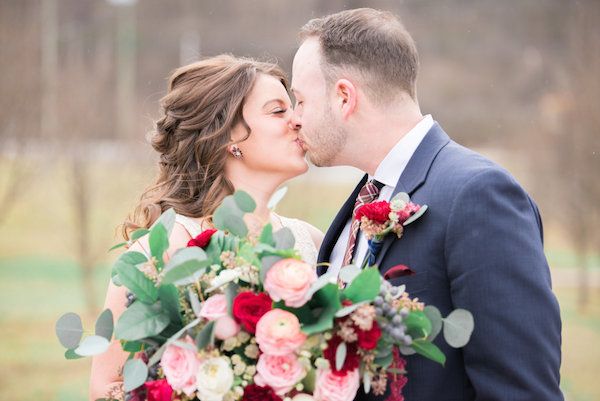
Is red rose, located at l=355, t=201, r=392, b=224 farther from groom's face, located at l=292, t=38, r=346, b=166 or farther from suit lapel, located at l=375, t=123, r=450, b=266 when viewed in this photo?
groom's face, located at l=292, t=38, r=346, b=166

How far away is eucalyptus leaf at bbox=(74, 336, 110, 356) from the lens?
93.3 inches

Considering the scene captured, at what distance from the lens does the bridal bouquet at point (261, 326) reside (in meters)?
2.23

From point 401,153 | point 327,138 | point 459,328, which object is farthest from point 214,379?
point 327,138

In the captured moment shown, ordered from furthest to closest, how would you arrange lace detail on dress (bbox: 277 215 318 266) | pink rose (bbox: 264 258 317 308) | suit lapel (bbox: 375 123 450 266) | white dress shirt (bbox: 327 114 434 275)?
lace detail on dress (bbox: 277 215 318 266)
white dress shirt (bbox: 327 114 434 275)
suit lapel (bbox: 375 123 450 266)
pink rose (bbox: 264 258 317 308)

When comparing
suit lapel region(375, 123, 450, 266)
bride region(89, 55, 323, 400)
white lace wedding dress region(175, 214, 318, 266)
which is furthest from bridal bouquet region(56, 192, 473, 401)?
bride region(89, 55, 323, 400)

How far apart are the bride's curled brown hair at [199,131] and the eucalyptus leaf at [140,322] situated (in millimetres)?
1466

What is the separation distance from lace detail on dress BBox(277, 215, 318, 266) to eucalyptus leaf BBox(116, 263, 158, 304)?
5.48ft

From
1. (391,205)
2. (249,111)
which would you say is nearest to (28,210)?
(249,111)

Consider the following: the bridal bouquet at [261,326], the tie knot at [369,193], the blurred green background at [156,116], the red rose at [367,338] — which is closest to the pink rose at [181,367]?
the bridal bouquet at [261,326]

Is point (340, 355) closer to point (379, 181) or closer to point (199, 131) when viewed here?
point (379, 181)

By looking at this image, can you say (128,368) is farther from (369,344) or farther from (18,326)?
(18,326)

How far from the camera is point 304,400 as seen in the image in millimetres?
2295

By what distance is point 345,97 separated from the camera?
129 inches

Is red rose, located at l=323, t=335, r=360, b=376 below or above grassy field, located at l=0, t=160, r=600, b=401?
above
